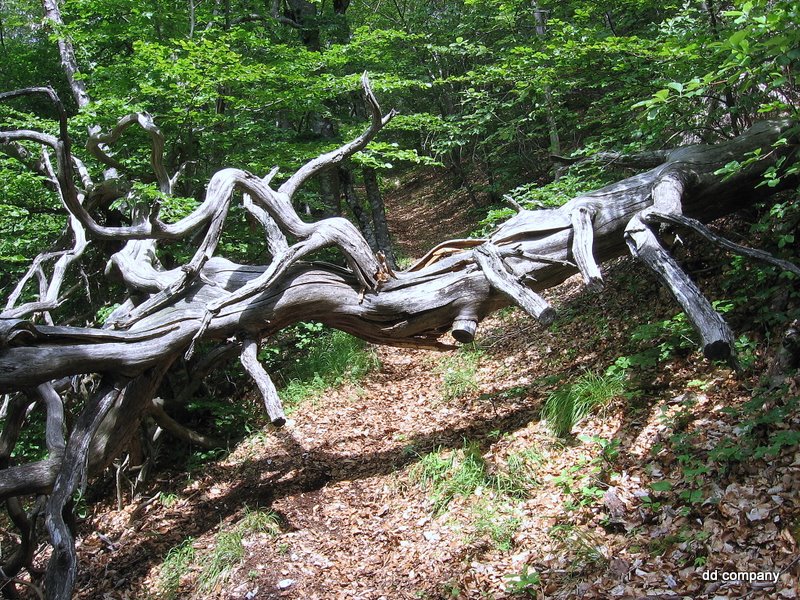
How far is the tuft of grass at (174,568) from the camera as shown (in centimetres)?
490

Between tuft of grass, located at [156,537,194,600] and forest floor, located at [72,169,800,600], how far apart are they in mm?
20

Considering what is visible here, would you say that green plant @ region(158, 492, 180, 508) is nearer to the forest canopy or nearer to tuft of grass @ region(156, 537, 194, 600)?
the forest canopy

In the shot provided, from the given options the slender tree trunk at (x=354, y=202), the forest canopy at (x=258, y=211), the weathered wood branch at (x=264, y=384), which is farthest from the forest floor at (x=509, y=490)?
the slender tree trunk at (x=354, y=202)

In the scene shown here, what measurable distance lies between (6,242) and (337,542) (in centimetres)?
561

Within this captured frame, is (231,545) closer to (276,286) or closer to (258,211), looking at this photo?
(276,286)

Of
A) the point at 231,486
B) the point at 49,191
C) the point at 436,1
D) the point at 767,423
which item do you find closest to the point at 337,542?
the point at 231,486

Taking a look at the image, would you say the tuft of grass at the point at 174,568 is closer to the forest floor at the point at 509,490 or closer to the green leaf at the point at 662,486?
the forest floor at the point at 509,490

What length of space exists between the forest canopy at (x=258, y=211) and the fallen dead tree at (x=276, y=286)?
0.02 metres

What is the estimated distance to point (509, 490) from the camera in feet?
15.6

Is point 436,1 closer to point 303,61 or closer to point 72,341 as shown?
point 303,61

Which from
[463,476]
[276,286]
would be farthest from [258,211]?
[463,476]

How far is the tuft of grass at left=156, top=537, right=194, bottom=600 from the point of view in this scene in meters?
4.90

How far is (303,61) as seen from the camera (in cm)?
757

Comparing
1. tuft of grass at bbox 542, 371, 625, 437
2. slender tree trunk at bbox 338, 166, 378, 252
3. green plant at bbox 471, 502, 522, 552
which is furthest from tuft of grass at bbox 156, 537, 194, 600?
slender tree trunk at bbox 338, 166, 378, 252
